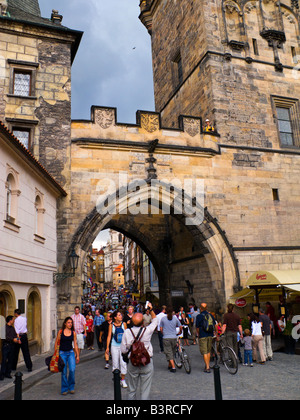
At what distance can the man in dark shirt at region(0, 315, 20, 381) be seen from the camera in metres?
7.75

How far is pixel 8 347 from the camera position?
784 centimetres

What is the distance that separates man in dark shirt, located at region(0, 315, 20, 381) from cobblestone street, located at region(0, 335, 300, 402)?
0.31 m

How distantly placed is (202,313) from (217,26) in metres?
14.3

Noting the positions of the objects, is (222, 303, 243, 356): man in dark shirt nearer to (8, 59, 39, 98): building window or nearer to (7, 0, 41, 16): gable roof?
(8, 59, 39, 98): building window

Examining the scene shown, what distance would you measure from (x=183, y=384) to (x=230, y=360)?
1608 millimetres

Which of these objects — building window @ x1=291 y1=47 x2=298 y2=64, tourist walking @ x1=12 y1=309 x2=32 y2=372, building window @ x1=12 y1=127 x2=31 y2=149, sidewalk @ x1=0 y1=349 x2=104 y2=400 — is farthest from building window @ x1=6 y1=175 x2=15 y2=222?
building window @ x1=291 y1=47 x2=298 y2=64

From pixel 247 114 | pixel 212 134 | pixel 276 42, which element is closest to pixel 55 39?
pixel 212 134

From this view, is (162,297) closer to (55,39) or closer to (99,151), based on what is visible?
(99,151)

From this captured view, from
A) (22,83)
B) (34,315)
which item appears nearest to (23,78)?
(22,83)

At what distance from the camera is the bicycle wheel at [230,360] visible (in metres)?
7.95

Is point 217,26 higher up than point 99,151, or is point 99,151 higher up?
point 217,26
